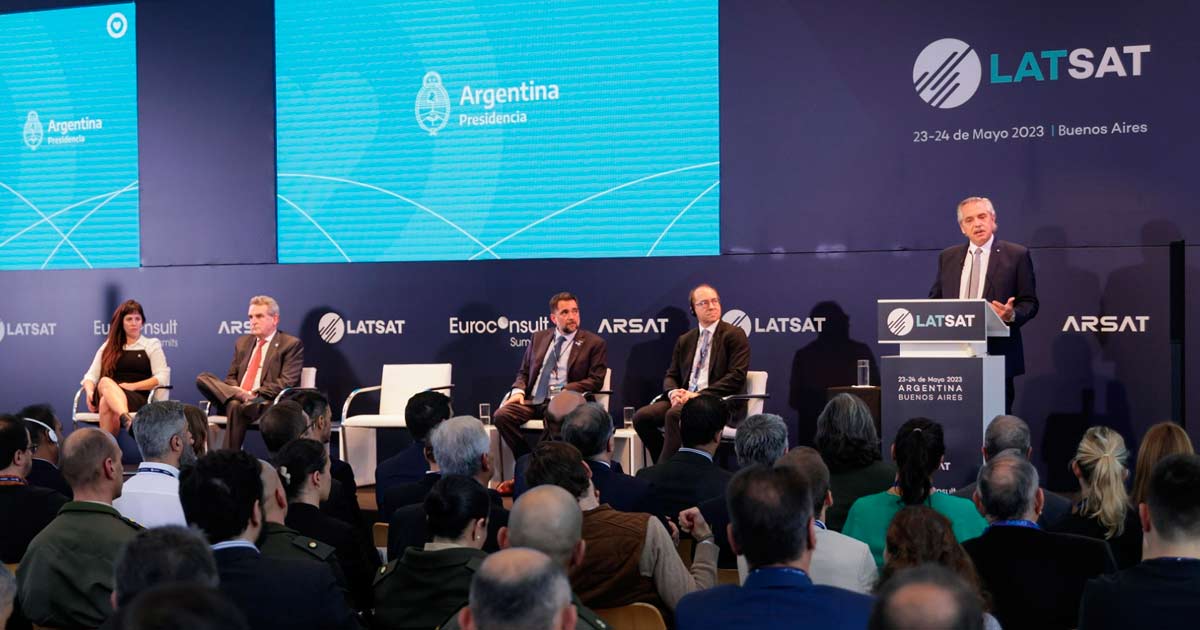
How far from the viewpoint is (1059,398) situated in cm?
788

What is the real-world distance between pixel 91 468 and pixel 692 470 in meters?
2.07

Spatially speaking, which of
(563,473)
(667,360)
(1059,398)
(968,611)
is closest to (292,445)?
(563,473)

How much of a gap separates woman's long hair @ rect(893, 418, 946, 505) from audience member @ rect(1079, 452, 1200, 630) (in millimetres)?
1059

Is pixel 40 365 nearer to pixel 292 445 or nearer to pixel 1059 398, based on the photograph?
pixel 292 445

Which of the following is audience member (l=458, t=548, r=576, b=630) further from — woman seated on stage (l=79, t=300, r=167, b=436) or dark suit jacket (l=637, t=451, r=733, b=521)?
woman seated on stage (l=79, t=300, r=167, b=436)

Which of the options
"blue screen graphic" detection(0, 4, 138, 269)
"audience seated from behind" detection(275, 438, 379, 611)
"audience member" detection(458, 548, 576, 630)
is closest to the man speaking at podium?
"audience seated from behind" detection(275, 438, 379, 611)

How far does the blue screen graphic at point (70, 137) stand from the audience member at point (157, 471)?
6.14 metres

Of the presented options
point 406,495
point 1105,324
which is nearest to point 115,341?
point 406,495

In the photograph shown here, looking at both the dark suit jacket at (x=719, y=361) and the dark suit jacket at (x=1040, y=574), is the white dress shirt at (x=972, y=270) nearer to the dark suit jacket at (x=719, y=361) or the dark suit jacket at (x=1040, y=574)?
the dark suit jacket at (x=719, y=361)

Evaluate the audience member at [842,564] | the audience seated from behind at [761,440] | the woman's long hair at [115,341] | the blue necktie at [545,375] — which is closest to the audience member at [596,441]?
the audience seated from behind at [761,440]

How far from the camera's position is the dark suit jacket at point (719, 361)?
7.86 m

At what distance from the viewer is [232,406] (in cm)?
861

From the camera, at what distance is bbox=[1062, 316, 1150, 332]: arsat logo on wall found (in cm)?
773

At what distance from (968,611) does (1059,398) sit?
21.9ft
